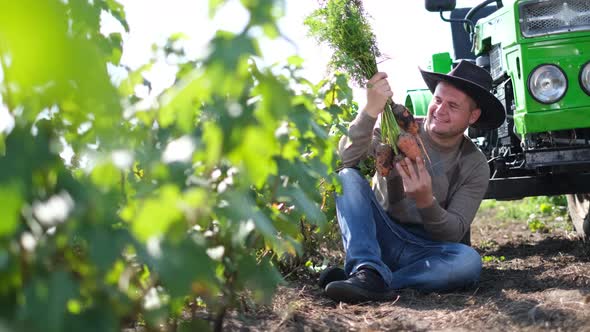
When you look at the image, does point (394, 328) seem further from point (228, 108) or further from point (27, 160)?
point (27, 160)

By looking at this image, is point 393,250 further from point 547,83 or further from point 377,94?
point 547,83

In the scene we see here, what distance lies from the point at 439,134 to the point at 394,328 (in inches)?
59.0

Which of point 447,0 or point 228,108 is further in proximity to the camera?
point 447,0

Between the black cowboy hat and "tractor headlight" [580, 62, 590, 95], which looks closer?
the black cowboy hat

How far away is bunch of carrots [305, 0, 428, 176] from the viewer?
3785 mm

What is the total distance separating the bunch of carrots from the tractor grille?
1265mm

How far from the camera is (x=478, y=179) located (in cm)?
406

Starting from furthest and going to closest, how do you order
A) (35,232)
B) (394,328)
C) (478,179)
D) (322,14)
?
(478,179) → (322,14) → (394,328) → (35,232)

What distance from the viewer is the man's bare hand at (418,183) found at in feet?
12.1

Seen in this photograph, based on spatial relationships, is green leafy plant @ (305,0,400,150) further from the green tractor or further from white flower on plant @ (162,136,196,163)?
white flower on plant @ (162,136,196,163)

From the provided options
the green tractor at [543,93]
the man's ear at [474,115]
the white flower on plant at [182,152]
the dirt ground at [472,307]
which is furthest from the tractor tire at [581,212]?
the white flower on plant at [182,152]

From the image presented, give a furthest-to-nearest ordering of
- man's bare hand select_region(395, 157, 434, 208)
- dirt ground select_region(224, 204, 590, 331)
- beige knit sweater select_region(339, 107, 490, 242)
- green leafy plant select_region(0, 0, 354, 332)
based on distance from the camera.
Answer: beige knit sweater select_region(339, 107, 490, 242), man's bare hand select_region(395, 157, 434, 208), dirt ground select_region(224, 204, 590, 331), green leafy plant select_region(0, 0, 354, 332)

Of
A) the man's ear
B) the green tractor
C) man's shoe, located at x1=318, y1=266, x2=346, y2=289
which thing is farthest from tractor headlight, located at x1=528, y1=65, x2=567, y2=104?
man's shoe, located at x1=318, y1=266, x2=346, y2=289

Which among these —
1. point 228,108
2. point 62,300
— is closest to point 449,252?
point 228,108
